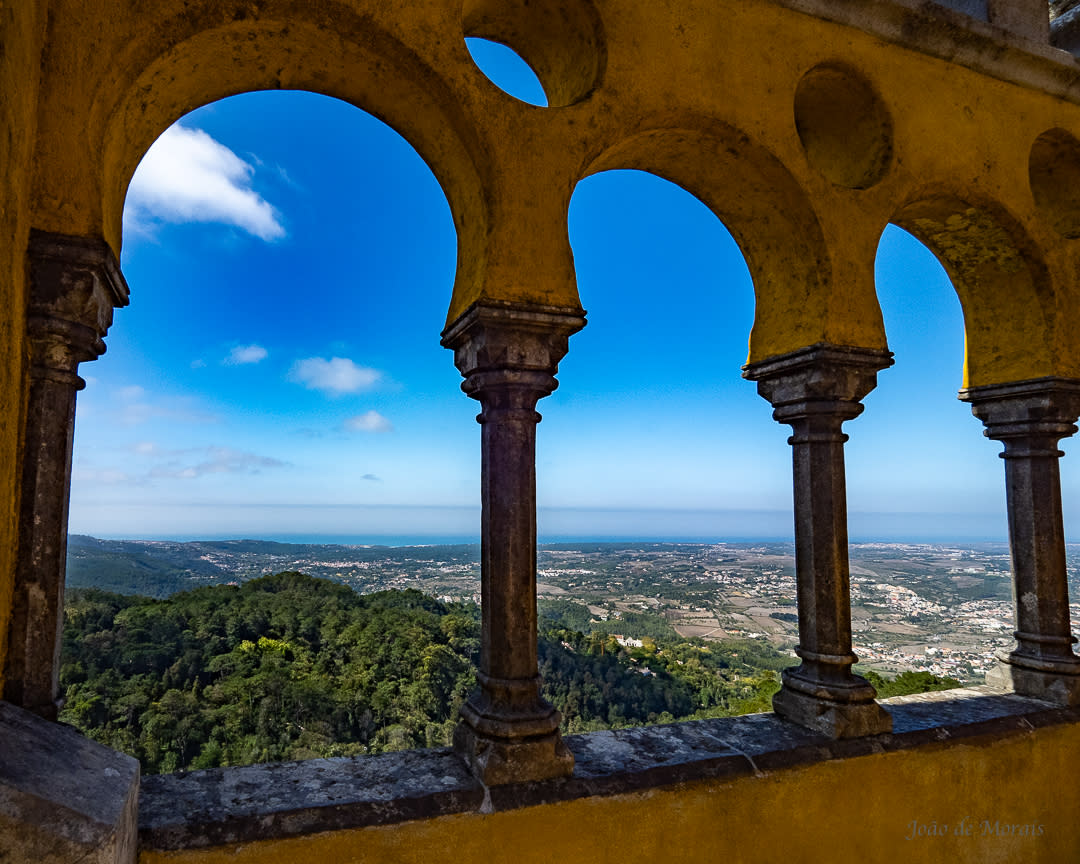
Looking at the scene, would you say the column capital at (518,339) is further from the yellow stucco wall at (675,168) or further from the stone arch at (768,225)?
the stone arch at (768,225)

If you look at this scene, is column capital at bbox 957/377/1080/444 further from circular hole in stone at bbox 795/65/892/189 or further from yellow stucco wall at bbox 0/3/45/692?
yellow stucco wall at bbox 0/3/45/692

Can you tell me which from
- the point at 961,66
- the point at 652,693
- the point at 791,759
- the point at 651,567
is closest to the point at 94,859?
the point at 791,759

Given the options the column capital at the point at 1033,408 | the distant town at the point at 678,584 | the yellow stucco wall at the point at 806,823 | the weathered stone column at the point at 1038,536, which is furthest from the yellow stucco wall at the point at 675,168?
the distant town at the point at 678,584

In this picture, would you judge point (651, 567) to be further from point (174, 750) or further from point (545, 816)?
point (545, 816)

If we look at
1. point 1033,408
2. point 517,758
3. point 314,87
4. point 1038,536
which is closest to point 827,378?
point 1033,408

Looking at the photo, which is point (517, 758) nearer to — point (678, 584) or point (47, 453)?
point (47, 453)

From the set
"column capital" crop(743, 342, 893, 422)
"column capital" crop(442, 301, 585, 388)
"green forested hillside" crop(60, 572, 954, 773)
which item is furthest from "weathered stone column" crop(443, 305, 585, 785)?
"green forested hillside" crop(60, 572, 954, 773)
